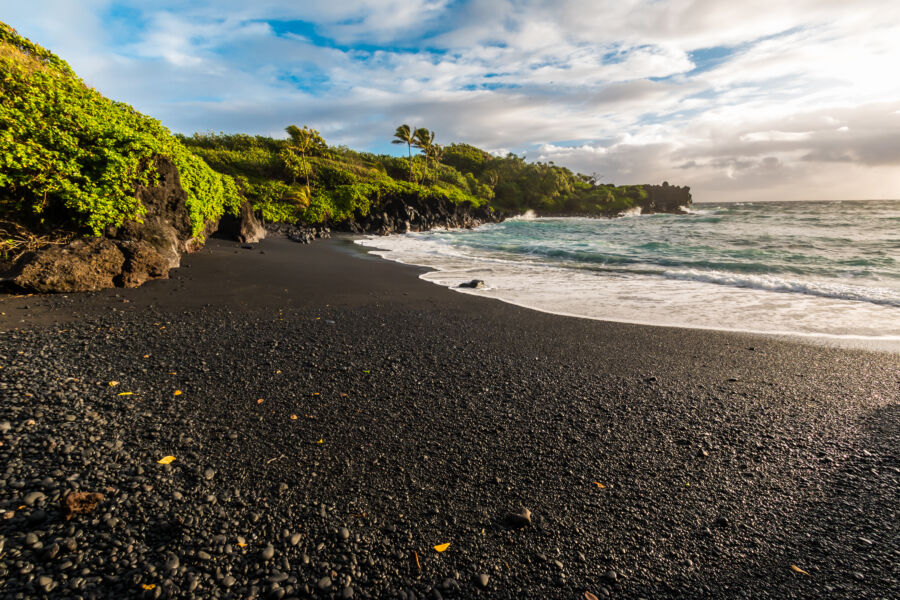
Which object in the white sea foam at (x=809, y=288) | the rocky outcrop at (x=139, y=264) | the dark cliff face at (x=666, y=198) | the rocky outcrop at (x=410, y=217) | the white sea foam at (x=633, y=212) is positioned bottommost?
the white sea foam at (x=809, y=288)

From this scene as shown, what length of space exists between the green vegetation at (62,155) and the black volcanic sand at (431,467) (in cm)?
295

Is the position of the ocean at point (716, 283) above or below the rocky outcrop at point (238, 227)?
below

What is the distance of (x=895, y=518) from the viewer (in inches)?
95.6

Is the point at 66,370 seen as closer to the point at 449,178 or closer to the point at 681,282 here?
the point at 681,282

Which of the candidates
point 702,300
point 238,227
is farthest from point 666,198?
point 238,227

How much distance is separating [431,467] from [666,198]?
109m

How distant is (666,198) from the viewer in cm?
9231

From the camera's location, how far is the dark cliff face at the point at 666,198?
88.3 meters

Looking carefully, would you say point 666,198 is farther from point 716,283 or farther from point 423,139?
point 716,283

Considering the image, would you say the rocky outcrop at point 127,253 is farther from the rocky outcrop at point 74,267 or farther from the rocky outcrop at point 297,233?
the rocky outcrop at point 297,233

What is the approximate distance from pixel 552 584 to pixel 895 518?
2510 mm

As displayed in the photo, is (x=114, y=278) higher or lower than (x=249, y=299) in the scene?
higher

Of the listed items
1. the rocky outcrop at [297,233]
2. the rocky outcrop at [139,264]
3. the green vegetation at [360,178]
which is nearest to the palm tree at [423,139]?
the green vegetation at [360,178]

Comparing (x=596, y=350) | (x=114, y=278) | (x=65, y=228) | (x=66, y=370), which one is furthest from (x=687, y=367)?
(x=65, y=228)
